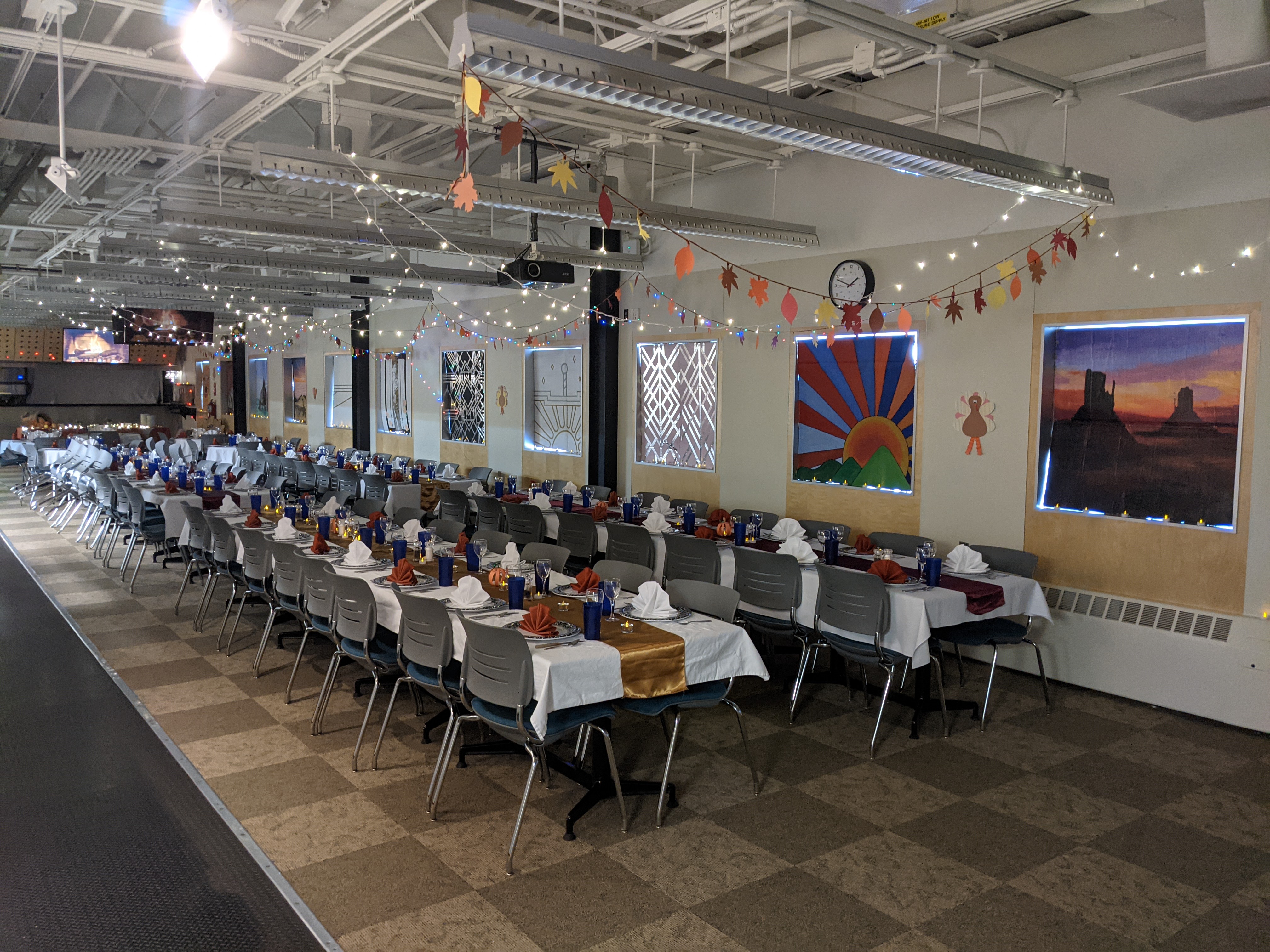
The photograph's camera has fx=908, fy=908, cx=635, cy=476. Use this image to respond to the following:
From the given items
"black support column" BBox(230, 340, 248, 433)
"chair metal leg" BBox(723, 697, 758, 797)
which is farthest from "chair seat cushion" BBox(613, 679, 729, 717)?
"black support column" BBox(230, 340, 248, 433)

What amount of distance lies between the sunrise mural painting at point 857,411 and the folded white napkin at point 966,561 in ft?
5.37

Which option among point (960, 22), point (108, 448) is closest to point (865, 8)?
point (960, 22)

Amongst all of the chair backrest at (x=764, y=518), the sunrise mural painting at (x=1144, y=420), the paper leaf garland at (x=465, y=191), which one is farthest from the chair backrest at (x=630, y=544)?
the paper leaf garland at (x=465, y=191)

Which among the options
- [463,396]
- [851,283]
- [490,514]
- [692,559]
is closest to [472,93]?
[692,559]

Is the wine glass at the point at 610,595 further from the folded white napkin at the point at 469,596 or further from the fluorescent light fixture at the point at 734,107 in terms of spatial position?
the fluorescent light fixture at the point at 734,107

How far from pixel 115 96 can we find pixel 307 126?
151 cm

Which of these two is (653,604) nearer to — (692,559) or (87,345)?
(692,559)

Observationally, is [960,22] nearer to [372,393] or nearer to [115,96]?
[115,96]

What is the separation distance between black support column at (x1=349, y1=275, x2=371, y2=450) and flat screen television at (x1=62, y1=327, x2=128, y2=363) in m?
11.1

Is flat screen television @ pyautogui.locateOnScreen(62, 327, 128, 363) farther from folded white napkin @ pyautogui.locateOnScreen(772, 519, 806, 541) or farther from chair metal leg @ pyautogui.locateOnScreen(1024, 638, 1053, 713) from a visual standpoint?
chair metal leg @ pyautogui.locateOnScreen(1024, 638, 1053, 713)

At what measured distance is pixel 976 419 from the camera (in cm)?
707

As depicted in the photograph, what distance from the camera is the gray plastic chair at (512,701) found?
3814 mm

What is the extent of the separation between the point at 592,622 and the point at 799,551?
2385 millimetres

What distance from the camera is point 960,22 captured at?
5480mm
